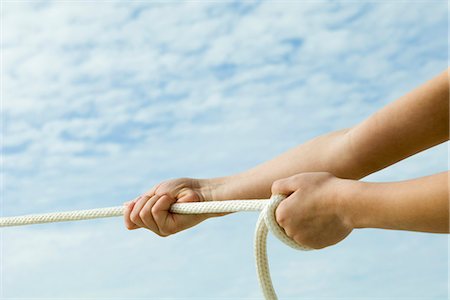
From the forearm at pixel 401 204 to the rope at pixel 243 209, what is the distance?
22 cm

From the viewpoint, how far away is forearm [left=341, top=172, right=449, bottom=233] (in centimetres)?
176

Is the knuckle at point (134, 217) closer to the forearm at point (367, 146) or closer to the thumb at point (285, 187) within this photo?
the forearm at point (367, 146)

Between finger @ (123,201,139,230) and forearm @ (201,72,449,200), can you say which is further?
finger @ (123,201,139,230)

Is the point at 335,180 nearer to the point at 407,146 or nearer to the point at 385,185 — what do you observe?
the point at 385,185

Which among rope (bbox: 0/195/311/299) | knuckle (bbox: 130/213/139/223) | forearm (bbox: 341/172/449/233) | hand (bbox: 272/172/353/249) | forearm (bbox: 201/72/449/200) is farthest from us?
knuckle (bbox: 130/213/139/223)

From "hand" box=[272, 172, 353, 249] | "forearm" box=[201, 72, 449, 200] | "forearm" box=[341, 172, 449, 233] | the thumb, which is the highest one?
"forearm" box=[201, 72, 449, 200]

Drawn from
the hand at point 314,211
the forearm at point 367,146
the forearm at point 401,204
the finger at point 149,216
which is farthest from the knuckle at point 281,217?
the finger at point 149,216

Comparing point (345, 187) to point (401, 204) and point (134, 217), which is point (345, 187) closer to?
point (401, 204)

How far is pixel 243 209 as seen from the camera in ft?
7.31

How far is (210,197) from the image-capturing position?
2.66m

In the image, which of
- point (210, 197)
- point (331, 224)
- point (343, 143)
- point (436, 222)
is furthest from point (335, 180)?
point (210, 197)

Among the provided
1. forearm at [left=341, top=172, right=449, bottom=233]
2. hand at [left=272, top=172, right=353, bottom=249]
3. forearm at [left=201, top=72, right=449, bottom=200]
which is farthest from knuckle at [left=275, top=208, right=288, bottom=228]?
forearm at [left=201, top=72, right=449, bottom=200]

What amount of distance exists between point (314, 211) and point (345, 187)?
0.10m

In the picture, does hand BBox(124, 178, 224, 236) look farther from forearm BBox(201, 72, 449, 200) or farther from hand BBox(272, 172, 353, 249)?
hand BBox(272, 172, 353, 249)
